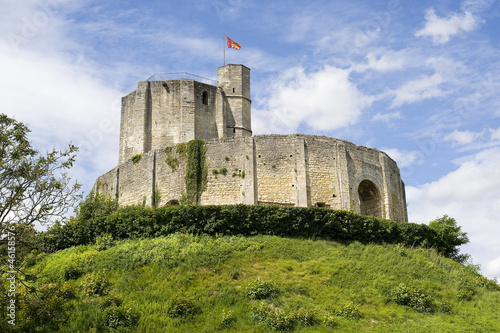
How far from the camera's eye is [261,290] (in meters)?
19.6

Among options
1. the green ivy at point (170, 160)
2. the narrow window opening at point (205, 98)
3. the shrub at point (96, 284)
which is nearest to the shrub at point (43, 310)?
the shrub at point (96, 284)

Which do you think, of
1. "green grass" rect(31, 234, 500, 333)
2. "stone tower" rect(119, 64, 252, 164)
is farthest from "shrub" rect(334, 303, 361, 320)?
"stone tower" rect(119, 64, 252, 164)

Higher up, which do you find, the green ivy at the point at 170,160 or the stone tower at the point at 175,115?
the stone tower at the point at 175,115

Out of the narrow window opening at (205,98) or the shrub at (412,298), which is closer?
the shrub at (412,298)

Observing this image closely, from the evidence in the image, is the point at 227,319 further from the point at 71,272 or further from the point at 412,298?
the point at 71,272

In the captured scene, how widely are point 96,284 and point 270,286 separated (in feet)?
20.0

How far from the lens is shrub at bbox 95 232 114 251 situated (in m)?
24.3

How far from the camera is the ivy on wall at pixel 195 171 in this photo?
3225 cm

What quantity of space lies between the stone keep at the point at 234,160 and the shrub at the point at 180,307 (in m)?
13.1

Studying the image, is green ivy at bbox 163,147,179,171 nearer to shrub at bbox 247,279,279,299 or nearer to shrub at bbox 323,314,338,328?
shrub at bbox 247,279,279,299

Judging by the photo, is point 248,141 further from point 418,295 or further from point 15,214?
point 15,214

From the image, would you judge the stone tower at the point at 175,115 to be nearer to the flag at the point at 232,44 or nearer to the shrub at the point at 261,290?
the flag at the point at 232,44

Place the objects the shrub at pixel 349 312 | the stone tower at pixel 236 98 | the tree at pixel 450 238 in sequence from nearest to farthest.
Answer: the shrub at pixel 349 312 < the tree at pixel 450 238 < the stone tower at pixel 236 98

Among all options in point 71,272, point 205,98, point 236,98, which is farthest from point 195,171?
point 71,272
